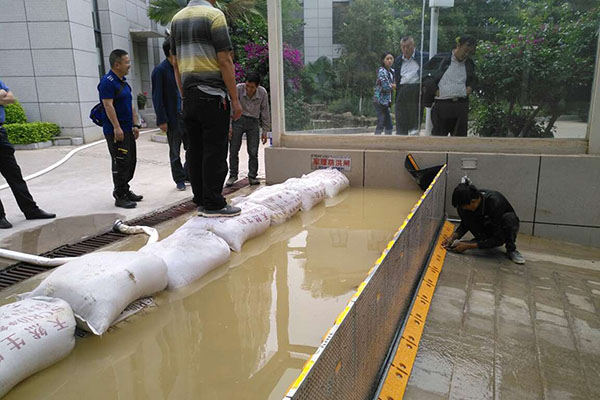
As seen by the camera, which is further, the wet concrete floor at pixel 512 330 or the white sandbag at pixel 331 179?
the white sandbag at pixel 331 179

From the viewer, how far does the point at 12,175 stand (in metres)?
4.37

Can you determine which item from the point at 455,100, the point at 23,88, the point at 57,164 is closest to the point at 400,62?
the point at 455,100

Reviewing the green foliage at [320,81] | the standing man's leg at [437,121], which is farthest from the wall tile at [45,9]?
the standing man's leg at [437,121]

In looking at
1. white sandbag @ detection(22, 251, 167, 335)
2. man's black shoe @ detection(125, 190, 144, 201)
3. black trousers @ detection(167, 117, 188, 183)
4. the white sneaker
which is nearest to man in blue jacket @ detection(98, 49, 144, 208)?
man's black shoe @ detection(125, 190, 144, 201)

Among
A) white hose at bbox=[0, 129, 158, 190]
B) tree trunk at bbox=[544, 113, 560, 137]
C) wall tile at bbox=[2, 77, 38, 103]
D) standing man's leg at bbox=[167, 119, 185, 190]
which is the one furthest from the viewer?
wall tile at bbox=[2, 77, 38, 103]

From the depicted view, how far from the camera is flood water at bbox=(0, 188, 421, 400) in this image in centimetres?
196

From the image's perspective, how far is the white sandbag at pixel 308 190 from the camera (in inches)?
182

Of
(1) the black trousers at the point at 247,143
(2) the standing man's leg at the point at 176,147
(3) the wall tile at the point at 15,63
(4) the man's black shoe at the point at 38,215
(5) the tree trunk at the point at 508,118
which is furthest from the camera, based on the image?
(3) the wall tile at the point at 15,63

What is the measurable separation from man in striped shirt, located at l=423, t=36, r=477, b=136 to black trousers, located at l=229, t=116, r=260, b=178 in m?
2.28

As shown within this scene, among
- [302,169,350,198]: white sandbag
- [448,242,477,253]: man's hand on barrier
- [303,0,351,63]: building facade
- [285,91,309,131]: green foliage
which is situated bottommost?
[448,242,477,253]: man's hand on barrier

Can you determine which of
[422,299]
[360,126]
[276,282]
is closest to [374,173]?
[360,126]

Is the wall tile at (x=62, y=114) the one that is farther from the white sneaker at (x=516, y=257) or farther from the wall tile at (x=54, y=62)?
the white sneaker at (x=516, y=257)

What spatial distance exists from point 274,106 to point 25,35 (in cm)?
822

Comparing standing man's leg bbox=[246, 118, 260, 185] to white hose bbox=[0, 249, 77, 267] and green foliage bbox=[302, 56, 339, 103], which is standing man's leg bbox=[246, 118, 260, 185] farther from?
white hose bbox=[0, 249, 77, 267]
